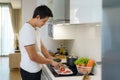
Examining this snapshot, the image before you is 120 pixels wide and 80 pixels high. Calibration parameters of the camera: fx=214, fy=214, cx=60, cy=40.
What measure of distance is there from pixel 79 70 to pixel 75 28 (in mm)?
1121

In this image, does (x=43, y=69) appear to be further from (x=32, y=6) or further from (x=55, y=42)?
(x=32, y=6)

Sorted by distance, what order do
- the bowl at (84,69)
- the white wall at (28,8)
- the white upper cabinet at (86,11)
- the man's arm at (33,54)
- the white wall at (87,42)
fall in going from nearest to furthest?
the white upper cabinet at (86,11) < the man's arm at (33,54) < the bowl at (84,69) < the white wall at (87,42) < the white wall at (28,8)

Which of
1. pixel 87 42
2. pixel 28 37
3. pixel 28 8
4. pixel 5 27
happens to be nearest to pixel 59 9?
pixel 87 42

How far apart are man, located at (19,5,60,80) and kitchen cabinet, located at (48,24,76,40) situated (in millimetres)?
916

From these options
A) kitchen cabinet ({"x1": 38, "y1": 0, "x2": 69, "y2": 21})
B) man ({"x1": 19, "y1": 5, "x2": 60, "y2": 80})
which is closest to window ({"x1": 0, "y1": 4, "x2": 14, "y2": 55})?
kitchen cabinet ({"x1": 38, "y1": 0, "x2": 69, "y2": 21})

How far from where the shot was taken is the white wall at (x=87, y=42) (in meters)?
2.58

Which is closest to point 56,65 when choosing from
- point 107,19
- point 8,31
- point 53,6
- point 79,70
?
point 79,70

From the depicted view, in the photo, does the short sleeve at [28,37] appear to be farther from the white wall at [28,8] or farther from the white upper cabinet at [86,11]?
the white wall at [28,8]

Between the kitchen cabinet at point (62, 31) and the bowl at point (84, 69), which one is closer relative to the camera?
the bowl at point (84, 69)

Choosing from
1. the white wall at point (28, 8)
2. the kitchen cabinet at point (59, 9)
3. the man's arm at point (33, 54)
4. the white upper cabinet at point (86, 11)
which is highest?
the white wall at point (28, 8)

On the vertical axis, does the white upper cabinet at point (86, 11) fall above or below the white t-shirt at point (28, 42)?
above

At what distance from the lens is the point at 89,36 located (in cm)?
288

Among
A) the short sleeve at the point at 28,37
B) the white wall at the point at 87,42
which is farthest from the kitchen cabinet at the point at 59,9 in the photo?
the short sleeve at the point at 28,37

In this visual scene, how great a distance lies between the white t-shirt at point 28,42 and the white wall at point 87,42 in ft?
2.36
